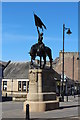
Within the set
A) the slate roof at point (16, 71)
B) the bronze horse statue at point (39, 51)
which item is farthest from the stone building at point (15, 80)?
the bronze horse statue at point (39, 51)

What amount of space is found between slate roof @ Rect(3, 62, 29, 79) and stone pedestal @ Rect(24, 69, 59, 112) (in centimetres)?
3325

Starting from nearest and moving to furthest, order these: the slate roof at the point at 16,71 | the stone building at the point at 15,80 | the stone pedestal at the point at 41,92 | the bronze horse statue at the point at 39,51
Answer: the stone pedestal at the point at 41,92, the bronze horse statue at the point at 39,51, the stone building at the point at 15,80, the slate roof at the point at 16,71

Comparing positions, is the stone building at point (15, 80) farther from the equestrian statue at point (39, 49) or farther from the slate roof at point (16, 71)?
the equestrian statue at point (39, 49)

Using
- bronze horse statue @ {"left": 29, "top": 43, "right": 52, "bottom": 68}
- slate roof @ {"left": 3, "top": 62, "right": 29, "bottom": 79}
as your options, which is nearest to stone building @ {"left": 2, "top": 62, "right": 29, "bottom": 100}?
slate roof @ {"left": 3, "top": 62, "right": 29, "bottom": 79}

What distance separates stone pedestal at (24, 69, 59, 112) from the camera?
21.5 metres

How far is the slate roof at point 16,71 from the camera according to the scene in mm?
57250

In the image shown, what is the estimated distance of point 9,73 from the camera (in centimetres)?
5872

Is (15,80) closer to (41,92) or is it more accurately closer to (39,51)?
(39,51)

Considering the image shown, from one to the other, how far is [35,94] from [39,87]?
606 mm

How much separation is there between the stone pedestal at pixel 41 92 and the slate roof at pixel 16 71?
109ft

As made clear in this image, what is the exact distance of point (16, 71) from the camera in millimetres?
59094

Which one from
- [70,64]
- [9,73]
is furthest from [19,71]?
[70,64]

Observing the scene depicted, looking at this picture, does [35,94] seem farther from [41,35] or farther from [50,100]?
[41,35]

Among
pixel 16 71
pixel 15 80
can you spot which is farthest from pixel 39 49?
pixel 16 71
